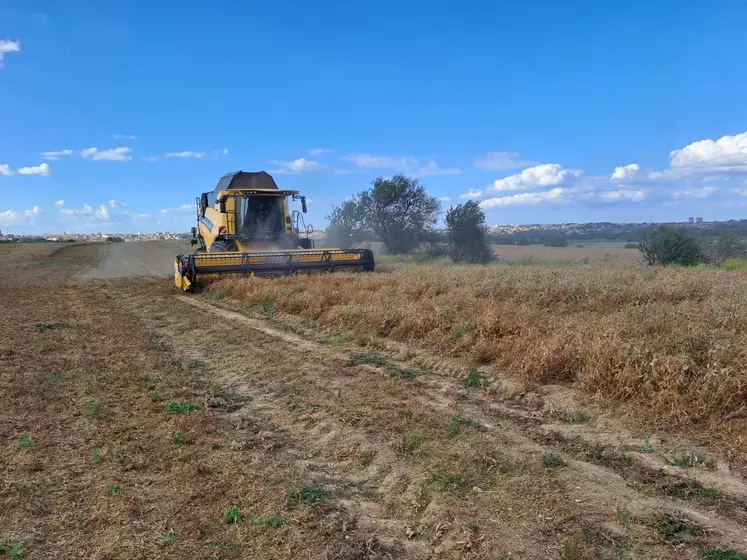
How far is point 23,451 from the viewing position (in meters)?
4.27

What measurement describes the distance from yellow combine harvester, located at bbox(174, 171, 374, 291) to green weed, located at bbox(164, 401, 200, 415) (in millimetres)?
9577

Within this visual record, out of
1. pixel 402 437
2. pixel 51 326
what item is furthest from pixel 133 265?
pixel 402 437

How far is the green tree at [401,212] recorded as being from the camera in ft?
128

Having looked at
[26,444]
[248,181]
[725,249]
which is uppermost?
[248,181]

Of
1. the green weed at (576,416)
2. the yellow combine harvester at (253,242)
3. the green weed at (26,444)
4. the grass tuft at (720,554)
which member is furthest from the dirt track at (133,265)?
the grass tuft at (720,554)

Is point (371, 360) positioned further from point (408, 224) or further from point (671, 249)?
point (408, 224)

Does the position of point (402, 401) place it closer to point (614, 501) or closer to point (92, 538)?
point (614, 501)

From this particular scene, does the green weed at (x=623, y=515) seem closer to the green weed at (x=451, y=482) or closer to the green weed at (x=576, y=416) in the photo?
the green weed at (x=451, y=482)

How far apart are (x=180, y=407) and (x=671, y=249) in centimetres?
2390

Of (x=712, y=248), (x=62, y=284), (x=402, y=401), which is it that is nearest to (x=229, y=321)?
(x=402, y=401)

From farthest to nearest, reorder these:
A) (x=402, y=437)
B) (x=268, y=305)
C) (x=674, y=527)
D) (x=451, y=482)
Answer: (x=268, y=305) < (x=402, y=437) < (x=451, y=482) < (x=674, y=527)

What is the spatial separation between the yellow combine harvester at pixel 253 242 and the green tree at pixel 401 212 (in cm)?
2057

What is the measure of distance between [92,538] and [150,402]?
2.49m

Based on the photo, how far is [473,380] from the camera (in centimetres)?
597
